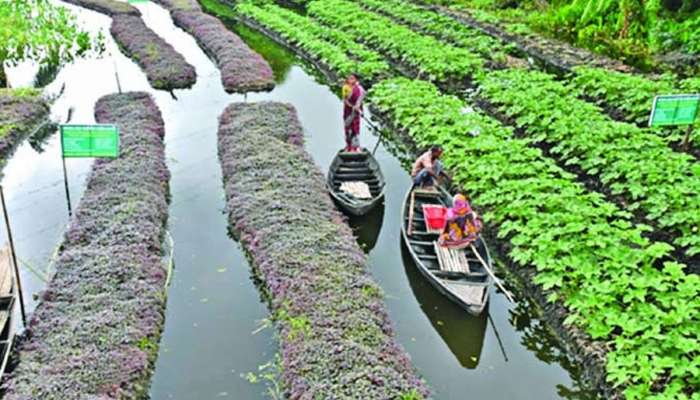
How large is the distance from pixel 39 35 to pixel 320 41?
13042 mm

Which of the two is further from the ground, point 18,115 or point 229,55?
point 18,115

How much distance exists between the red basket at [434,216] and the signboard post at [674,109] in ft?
17.5

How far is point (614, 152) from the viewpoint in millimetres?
16719

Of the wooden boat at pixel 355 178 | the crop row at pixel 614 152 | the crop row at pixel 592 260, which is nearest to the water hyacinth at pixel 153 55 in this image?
the wooden boat at pixel 355 178

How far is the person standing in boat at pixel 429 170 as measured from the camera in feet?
50.5

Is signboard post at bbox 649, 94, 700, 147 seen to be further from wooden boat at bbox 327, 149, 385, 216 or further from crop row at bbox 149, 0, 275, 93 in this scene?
crop row at bbox 149, 0, 275, 93

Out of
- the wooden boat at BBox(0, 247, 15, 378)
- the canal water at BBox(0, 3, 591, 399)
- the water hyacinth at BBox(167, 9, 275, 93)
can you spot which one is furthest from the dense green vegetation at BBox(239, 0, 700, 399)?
the wooden boat at BBox(0, 247, 15, 378)

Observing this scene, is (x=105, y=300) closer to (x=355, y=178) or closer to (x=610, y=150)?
(x=355, y=178)

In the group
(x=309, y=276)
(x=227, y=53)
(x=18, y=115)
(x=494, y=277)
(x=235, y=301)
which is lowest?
(x=227, y=53)

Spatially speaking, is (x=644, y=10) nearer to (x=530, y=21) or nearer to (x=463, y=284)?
(x=530, y=21)

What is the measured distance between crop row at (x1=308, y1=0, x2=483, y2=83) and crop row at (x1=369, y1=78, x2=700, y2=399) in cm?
760

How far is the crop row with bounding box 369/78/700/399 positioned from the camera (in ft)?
33.3

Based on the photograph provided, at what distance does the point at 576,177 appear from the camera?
635 inches

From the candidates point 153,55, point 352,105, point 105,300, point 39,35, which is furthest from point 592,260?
point 39,35
